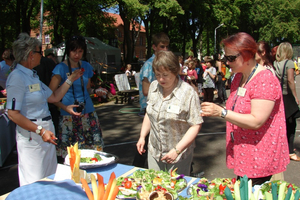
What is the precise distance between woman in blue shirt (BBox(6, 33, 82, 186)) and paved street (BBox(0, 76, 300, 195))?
1653 mm

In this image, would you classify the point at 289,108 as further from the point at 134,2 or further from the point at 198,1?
the point at 198,1

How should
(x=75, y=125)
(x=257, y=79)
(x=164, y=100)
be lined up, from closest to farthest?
(x=257, y=79)
(x=164, y=100)
(x=75, y=125)

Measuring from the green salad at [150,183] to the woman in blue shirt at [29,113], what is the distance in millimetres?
873

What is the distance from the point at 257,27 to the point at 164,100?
4966 cm

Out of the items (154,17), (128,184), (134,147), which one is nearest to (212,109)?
(128,184)

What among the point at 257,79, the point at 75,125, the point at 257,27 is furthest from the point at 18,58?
the point at 257,27

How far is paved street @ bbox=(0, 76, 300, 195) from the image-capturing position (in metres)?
4.22

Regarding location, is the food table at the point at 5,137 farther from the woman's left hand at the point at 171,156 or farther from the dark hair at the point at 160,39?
the woman's left hand at the point at 171,156

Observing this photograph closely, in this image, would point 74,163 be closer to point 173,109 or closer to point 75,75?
point 173,109

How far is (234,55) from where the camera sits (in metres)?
2.03

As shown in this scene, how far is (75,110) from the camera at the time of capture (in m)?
3.05

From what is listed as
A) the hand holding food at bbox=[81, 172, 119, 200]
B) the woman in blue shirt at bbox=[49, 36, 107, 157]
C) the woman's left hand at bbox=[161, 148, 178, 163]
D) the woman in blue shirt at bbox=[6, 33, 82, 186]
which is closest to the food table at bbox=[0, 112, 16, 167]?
the woman in blue shirt at bbox=[49, 36, 107, 157]

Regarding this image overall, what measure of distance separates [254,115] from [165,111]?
2.46 feet

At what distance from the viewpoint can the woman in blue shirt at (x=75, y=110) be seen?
3.00m
